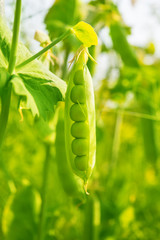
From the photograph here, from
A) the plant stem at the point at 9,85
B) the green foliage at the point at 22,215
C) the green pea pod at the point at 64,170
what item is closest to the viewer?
the plant stem at the point at 9,85

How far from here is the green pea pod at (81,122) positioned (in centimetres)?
63

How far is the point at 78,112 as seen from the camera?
635 millimetres

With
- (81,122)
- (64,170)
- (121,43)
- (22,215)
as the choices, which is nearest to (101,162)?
(22,215)

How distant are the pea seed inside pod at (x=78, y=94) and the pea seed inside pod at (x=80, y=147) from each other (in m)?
0.09

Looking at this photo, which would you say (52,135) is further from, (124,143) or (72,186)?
(124,143)

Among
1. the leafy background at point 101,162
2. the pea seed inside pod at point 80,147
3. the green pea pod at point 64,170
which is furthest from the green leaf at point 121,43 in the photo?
the pea seed inside pod at point 80,147

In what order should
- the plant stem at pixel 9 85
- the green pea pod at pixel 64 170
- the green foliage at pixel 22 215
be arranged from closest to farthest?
the plant stem at pixel 9 85 → the green pea pod at pixel 64 170 → the green foliage at pixel 22 215

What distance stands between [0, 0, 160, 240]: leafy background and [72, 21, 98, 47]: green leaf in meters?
0.42

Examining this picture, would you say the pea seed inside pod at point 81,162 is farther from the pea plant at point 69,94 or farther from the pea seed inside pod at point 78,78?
the pea seed inside pod at point 78,78

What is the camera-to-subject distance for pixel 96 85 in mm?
1613

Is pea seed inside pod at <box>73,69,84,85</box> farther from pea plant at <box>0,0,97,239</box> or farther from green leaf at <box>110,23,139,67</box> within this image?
green leaf at <box>110,23,139,67</box>

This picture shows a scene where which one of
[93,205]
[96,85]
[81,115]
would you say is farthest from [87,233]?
[81,115]

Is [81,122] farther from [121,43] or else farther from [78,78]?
[121,43]

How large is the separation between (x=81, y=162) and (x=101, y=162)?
1.60 m
